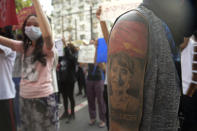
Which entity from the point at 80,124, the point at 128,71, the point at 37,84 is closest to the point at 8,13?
the point at 37,84

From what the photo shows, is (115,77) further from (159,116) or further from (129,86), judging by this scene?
(159,116)

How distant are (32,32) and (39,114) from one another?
0.96m

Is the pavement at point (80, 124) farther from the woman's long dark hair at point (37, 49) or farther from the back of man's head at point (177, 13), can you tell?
the back of man's head at point (177, 13)

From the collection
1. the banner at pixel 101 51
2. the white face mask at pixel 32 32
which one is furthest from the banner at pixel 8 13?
the banner at pixel 101 51

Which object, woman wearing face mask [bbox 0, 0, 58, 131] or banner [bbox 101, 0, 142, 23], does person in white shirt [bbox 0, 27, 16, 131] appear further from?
banner [bbox 101, 0, 142, 23]

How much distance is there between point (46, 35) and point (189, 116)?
1.64 metres

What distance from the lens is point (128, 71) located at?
2.24 ft

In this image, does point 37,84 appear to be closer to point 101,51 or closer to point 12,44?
point 12,44

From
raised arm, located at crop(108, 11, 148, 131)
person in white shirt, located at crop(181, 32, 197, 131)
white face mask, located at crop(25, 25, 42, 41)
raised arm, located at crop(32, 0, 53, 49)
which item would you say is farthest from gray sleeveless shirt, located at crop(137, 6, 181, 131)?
white face mask, located at crop(25, 25, 42, 41)

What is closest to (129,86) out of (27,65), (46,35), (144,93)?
(144,93)

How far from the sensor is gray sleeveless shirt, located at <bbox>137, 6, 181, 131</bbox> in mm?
668

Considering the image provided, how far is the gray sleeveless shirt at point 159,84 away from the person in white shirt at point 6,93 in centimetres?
177

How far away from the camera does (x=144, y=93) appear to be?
68 centimetres

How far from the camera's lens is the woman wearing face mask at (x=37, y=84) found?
Answer: 1975 millimetres
